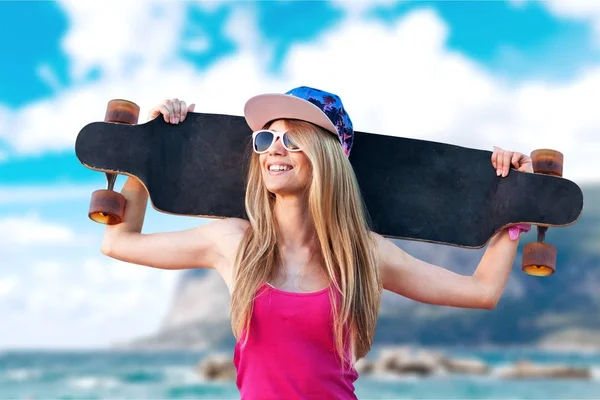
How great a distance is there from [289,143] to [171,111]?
53 cm

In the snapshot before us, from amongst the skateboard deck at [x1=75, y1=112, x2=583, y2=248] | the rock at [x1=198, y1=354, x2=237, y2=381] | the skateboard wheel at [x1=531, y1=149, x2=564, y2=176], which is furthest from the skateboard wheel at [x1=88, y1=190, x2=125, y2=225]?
the rock at [x1=198, y1=354, x2=237, y2=381]

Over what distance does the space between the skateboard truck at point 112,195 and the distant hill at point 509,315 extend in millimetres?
47206

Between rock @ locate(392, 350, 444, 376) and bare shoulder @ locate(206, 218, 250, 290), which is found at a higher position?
rock @ locate(392, 350, 444, 376)

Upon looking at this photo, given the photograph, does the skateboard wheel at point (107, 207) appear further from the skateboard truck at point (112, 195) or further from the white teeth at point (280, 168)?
the white teeth at point (280, 168)

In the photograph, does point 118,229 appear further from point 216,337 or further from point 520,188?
point 216,337

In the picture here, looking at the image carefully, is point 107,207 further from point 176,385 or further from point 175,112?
point 176,385

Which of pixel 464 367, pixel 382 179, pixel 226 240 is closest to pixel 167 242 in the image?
pixel 226 240

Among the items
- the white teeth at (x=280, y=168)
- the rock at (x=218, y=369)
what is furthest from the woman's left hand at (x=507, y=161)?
the rock at (x=218, y=369)

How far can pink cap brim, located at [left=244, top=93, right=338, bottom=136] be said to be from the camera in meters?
2.55

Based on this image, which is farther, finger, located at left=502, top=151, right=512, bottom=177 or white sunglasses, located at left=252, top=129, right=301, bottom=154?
finger, located at left=502, top=151, right=512, bottom=177

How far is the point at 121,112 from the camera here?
2.81 metres

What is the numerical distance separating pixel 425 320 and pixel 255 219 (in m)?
51.9

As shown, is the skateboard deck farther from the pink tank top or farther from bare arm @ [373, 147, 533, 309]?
the pink tank top

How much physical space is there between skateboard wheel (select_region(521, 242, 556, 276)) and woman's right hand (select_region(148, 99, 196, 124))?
1369 mm
